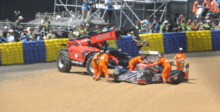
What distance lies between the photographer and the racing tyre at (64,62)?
52.5ft

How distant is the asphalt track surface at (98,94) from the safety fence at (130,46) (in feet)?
7.31

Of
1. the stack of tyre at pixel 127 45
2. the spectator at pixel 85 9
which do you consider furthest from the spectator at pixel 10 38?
the stack of tyre at pixel 127 45

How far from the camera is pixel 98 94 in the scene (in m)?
12.0

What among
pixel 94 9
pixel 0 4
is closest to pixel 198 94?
pixel 94 9

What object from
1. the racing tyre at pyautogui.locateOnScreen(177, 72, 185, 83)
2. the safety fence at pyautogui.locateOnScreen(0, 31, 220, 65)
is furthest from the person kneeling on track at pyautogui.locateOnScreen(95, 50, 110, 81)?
the safety fence at pyautogui.locateOnScreen(0, 31, 220, 65)

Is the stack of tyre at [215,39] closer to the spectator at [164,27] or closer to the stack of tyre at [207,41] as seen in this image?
the stack of tyre at [207,41]

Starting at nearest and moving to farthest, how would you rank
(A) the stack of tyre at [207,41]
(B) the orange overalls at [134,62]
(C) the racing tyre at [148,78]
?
(C) the racing tyre at [148,78]
(B) the orange overalls at [134,62]
(A) the stack of tyre at [207,41]

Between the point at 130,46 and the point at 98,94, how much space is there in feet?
29.6

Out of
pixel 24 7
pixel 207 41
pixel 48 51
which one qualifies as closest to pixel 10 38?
pixel 48 51

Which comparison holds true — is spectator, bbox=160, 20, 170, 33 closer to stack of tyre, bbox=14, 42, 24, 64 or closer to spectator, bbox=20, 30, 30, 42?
spectator, bbox=20, 30, 30, 42

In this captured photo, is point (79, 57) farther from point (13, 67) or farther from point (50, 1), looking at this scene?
point (50, 1)

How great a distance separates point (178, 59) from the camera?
616 inches

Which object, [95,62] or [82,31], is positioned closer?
[95,62]

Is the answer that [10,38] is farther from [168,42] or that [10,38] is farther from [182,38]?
[182,38]
